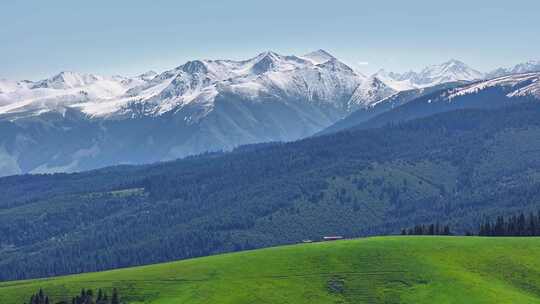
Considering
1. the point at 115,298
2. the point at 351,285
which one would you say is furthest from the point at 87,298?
the point at 351,285

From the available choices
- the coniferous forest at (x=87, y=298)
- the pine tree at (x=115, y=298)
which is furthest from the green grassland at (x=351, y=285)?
the coniferous forest at (x=87, y=298)

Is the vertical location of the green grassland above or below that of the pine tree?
above

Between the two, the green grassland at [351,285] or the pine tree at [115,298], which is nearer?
the green grassland at [351,285]

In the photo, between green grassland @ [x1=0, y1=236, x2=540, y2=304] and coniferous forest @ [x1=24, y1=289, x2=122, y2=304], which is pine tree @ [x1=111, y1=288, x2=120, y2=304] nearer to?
coniferous forest @ [x1=24, y1=289, x2=122, y2=304]

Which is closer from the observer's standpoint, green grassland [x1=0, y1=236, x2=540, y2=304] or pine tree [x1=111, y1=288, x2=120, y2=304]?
green grassland [x1=0, y1=236, x2=540, y2=304]

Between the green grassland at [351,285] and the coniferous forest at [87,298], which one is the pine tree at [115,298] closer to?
the coniferous forest at [87,298]

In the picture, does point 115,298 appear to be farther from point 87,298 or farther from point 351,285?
point 351,285

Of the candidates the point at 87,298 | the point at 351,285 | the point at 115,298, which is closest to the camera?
the point at 87,298

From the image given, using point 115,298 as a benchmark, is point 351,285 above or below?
above

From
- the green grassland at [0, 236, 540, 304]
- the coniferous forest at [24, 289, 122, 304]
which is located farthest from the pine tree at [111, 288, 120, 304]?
the green grassland at [0, 236, 540, 304]

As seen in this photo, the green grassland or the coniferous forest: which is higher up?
the green grassland

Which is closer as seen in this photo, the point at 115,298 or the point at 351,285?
the point at 115,298

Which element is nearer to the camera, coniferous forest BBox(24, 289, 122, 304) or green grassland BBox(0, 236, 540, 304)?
green grassland BBox(0, 236, 540, 304)

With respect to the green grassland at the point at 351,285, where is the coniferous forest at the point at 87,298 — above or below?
below
